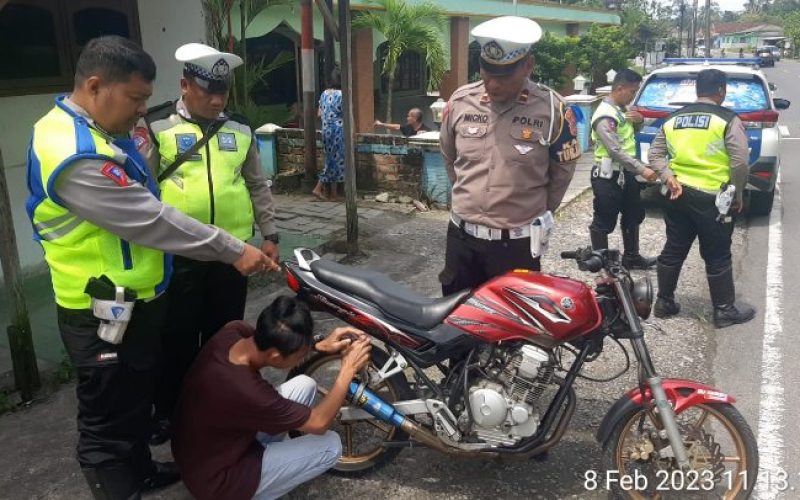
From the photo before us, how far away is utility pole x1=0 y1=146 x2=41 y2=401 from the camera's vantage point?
3377 mm

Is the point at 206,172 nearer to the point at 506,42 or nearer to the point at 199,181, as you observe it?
the point at 199,181

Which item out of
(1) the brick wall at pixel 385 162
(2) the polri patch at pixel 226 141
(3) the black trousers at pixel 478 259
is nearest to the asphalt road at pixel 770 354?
(3) the black trousers at pixel 478 259

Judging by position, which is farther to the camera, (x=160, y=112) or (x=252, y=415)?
(x=160, y=112)

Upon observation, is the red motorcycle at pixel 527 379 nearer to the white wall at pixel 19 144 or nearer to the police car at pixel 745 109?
the white wall at pixel 19 144

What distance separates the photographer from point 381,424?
285cm

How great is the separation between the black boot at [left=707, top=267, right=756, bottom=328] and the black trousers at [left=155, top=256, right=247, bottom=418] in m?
3.17

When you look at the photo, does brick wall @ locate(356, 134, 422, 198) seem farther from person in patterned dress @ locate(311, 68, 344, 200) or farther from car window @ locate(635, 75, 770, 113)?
car window @ locate(635, 75, 770, 113)

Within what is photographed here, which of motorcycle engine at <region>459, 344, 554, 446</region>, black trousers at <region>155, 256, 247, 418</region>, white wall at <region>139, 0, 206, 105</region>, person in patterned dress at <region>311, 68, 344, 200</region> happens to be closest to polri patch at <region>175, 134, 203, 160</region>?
black trousers at <region>155, 256, 247, 418</region>

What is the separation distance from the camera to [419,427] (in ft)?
8.79

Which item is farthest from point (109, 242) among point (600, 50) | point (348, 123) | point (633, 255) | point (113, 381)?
point (600, 50)

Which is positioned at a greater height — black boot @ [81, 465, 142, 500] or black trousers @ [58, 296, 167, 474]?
black trousers @ [58, 296, 167, 474]

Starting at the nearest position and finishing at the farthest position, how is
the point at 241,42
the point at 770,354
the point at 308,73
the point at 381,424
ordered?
the point at 381,424
the point at 770,354
the point at 308,73
the point at 241,42

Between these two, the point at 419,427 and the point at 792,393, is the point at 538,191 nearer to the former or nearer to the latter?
the point at 419,427

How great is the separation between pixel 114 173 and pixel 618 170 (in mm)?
4229
